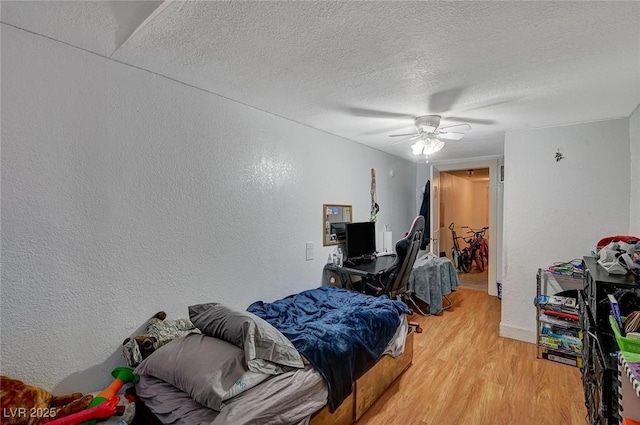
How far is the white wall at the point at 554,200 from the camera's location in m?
2.72

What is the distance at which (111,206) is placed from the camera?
1690 millimetres

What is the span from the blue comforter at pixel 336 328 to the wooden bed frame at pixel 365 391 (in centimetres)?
7

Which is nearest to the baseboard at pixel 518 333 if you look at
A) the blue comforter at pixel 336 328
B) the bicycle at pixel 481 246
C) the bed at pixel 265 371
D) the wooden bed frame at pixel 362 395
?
the wooden bed frame at pixel 362 395

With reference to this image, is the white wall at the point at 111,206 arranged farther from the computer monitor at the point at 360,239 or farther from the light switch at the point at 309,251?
the computer monitor at the point at 360,239

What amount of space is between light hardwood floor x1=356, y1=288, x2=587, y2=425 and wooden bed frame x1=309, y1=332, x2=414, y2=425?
0.22ft

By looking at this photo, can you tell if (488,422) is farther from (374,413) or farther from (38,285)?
(38,285)

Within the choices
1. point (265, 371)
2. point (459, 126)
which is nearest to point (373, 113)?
point (459, 126)

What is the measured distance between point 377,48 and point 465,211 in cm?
700

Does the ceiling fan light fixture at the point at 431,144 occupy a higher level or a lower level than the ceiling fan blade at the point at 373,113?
lower

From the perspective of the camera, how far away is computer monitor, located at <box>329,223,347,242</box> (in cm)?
339

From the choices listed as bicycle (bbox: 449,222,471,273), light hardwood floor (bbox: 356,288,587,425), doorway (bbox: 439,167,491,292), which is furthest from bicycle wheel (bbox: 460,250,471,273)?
light hardwood floor (bbox: 356,288,587,425)

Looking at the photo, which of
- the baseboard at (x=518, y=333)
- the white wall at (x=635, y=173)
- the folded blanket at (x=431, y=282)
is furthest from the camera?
the folded blanket at (x=431, y=282)

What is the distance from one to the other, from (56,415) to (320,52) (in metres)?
2.12

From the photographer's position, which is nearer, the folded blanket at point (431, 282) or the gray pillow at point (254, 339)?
the gray pillow at point (254, 339)
